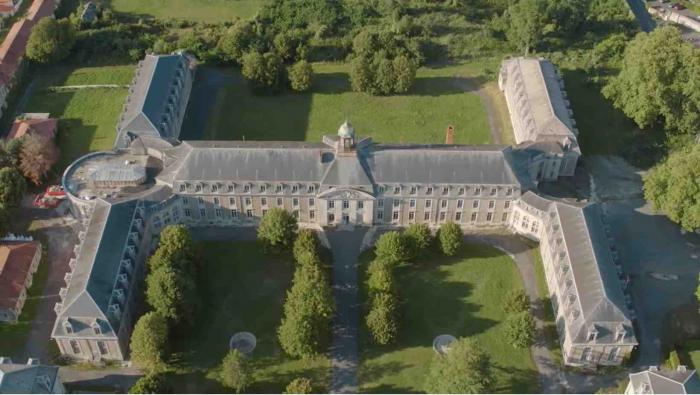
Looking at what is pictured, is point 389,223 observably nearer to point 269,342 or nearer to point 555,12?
point 269,342

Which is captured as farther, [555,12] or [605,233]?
[555,12]

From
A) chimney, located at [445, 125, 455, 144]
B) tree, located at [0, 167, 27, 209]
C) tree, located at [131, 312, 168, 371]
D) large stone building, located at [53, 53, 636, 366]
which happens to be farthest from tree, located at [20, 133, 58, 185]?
chimney, located at [445, 125, 455, 144]

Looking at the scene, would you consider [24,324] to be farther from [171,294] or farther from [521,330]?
[521,330]

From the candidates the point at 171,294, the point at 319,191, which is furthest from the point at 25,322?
the point at 319,191

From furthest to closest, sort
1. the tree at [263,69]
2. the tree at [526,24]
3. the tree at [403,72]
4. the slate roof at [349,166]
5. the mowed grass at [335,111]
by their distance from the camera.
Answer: the tree at [526,24]
the tree at [403,72]
the tree at [263,69]
the mowed grass at [335,111]
the slate roof at [349,166]

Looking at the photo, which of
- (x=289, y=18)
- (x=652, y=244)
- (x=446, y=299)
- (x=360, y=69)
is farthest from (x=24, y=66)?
(x=652, y=244)

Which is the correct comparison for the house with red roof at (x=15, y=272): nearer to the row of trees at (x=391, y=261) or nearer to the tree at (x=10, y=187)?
the tree at (x=10, y=187)

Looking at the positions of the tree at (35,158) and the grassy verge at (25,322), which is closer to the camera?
the grassy verge at (25,322)

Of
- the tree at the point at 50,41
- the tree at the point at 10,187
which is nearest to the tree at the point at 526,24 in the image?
the tree at the point at 50,41
